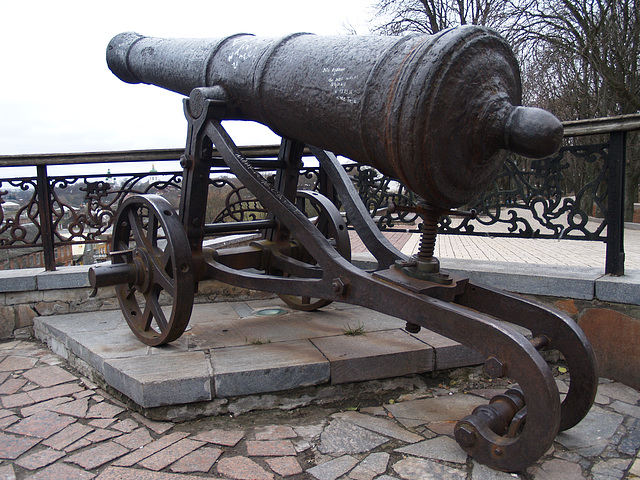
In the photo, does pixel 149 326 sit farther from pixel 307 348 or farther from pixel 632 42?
pixel 632 42

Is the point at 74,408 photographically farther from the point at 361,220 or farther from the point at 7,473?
the point at 361,220

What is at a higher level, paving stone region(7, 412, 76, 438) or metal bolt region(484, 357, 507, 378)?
metal bolt region(484, 357, 507, 378)

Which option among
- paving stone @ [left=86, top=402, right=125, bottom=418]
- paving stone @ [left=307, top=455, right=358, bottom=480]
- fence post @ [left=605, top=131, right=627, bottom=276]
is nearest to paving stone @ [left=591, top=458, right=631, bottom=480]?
paving stone @ [left=307, top=455, right=358, bottom=480]

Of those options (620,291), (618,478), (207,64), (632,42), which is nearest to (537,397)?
(618,478)

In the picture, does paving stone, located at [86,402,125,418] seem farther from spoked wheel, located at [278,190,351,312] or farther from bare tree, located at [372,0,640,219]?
bare tree, located at [372,0,640,219]

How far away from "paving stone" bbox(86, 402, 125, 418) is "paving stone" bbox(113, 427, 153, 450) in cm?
27

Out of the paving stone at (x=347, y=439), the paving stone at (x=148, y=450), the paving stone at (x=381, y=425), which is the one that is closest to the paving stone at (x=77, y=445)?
the paving stone at (x=148, y=450)

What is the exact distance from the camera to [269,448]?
2.45 meters

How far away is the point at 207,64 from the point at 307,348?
1813 millimetres

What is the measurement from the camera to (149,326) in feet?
11.1

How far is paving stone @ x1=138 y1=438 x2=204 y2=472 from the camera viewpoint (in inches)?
91.0

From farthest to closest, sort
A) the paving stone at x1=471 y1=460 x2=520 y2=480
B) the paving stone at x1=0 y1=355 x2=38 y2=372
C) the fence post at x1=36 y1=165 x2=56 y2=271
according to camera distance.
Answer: the fence post at x1=36 y1=165 x2=56 y2=271
the paving stone at x1=0 y1=355 x2=38 y2=372
the paving stone at x1=471 y1=460 x2=520 y2=480

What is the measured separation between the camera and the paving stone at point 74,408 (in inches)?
112

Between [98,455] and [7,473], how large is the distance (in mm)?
360
